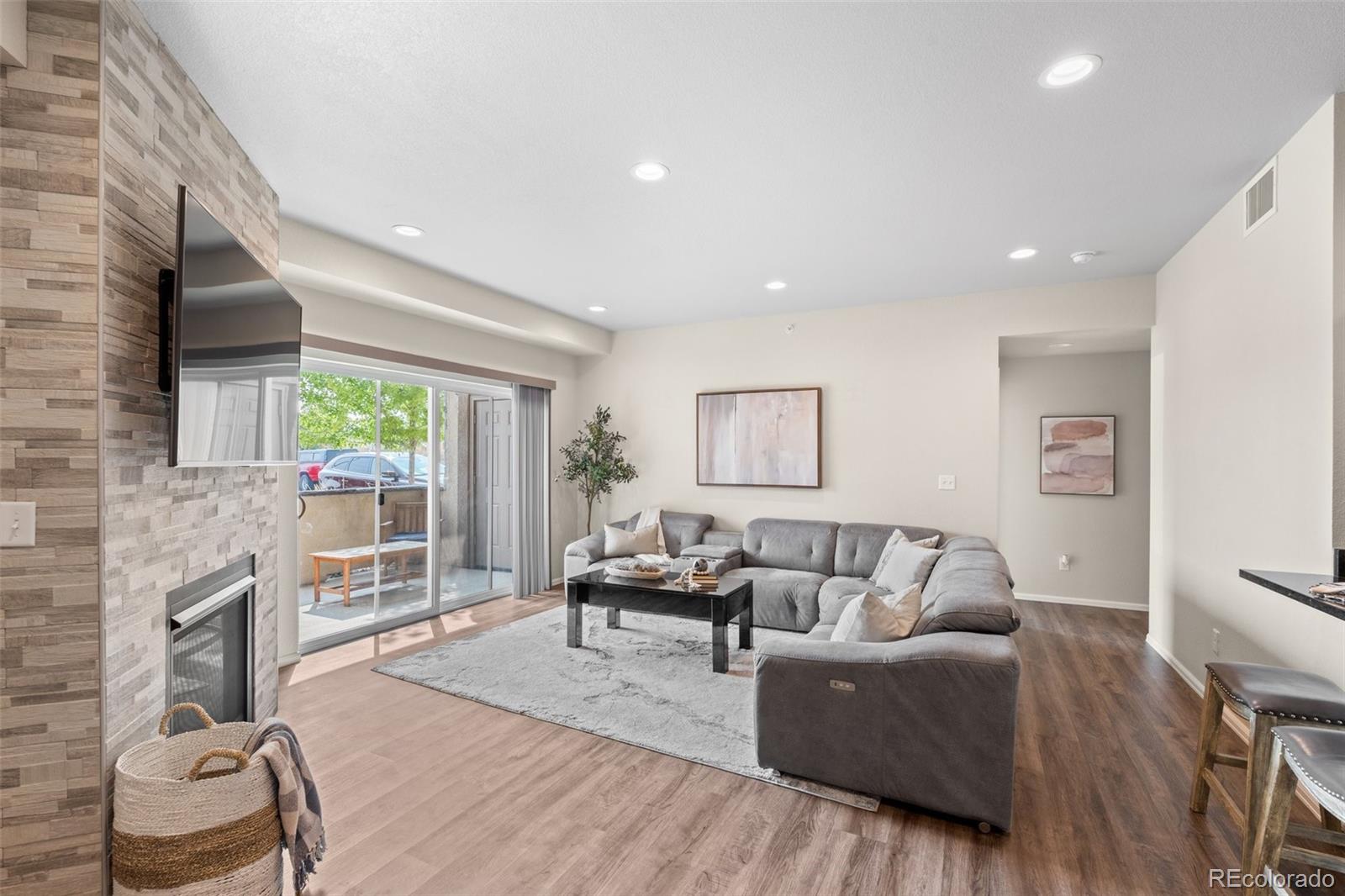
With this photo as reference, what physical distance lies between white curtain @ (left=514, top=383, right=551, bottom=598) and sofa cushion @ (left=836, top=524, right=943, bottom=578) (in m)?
2.85

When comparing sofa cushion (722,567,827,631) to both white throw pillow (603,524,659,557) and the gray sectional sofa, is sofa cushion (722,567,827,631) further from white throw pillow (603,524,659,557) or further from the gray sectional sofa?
the gray sectional sofa

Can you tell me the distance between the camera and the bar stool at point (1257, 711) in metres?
1.84

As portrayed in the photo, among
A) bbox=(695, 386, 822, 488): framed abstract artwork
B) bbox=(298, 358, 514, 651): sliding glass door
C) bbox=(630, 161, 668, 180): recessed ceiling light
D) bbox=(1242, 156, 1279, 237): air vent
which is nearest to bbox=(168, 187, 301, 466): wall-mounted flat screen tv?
bbox=(630, 161, 668, 180): recessed ceiling light

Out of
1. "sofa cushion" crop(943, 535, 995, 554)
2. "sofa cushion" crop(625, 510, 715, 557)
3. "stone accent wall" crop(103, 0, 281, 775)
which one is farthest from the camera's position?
"sofa cushion" crop(625, 510, 715, 557)

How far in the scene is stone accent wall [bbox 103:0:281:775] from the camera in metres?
1.65

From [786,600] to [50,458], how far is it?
4.15 metres

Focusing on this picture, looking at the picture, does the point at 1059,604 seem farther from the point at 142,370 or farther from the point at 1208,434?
the point at 142,370

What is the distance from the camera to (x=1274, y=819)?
68.7 inches

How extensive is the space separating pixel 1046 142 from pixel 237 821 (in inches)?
144

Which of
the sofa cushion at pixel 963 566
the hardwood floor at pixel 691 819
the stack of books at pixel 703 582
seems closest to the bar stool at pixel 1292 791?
the hardwood floor at pixel 691 819

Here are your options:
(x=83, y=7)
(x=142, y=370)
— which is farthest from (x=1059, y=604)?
(x=83, y=7)

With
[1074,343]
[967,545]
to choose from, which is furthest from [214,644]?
[1074,343]

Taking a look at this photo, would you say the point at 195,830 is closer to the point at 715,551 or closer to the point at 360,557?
the point at 360,557

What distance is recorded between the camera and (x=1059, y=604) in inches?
221
